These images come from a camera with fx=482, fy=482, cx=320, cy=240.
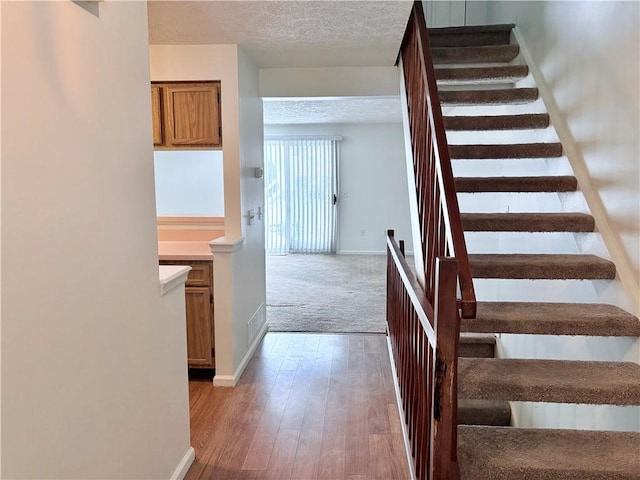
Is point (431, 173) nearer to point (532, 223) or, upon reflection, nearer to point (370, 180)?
point (532, 223)

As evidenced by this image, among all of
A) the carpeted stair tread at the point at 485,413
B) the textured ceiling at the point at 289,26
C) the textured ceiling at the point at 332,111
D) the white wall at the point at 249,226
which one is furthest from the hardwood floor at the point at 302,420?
the textured ceiling at the point at 332,111

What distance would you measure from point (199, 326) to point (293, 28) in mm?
2060

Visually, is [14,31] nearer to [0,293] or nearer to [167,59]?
[0,293]

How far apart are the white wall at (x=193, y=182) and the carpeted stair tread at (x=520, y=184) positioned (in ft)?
7.22

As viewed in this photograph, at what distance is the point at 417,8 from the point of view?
2.65 m

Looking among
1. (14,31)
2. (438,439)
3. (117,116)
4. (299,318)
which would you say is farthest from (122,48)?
(299,318)

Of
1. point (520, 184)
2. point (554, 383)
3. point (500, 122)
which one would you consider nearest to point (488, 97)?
point (500, 122)

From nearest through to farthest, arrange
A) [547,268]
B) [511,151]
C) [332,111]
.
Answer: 1. [547,268]
2. [511,151]
3. [332,111]

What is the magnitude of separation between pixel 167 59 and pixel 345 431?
2696 mm

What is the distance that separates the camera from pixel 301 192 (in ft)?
28.9

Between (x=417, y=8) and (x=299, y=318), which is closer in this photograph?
(x=417, y=8)

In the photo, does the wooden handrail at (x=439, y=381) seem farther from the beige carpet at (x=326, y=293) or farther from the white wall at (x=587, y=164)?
the beige carpet at (x=326, y=293)

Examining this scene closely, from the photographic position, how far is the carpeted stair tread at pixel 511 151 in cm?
280

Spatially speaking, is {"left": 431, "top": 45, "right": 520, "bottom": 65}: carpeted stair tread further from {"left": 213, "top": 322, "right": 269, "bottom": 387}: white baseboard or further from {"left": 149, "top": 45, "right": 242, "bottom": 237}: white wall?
{"left": 213, "top": 322, "right": 269, "bottom": 387}: white baseboard
